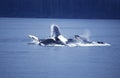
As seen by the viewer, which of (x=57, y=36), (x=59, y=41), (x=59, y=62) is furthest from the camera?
(x=57, y=36)

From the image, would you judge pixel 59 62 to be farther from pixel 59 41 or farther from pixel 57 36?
pixel 57 36

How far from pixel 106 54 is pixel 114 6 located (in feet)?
455

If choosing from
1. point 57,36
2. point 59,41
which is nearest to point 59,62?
point 59,41

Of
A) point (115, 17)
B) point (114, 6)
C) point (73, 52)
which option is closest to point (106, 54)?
point (73, 52)

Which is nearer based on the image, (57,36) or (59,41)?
(59,41)

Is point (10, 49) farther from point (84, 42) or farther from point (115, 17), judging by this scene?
point (115, 17)

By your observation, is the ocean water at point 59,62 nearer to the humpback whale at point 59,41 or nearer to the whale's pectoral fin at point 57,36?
the humpback whale at point 59,41

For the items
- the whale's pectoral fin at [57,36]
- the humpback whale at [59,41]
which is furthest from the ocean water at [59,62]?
the whale's pectoral fin at [57,36]

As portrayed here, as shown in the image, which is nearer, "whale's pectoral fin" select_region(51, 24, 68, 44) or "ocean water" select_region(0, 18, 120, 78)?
"ocean water" select_region(0, 18, 120, 78)

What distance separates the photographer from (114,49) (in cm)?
3097

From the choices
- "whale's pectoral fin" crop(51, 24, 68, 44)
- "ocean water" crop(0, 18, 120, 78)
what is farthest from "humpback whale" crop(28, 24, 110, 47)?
"ocean water" crop(0, 18, 120, 78)

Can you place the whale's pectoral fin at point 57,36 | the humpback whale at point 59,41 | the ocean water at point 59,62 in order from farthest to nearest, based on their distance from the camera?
the whale's pectoral fin at point 57,36 < the humpback whale at point 59,41 < the ocean water at point 59,62

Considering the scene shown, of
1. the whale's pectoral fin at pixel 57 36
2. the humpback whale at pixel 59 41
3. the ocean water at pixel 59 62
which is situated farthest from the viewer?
the whale's pectoral fin at pixel 57 36

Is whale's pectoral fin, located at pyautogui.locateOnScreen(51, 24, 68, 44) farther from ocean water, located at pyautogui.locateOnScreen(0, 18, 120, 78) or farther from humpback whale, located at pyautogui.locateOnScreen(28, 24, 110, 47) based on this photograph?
ocean water, located at pyautogui.locateOnScreen(0, 18, 120, 78)
